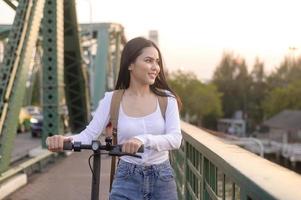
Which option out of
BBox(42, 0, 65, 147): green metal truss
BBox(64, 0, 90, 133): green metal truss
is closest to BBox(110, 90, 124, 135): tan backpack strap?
BBox(42, 0, 65, 147): green metal truss

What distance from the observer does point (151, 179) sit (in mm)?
3375

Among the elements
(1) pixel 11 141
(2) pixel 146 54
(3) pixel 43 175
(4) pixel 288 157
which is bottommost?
(4) pixel 288 157

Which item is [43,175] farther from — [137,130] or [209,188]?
[137,130]

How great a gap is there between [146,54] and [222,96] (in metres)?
98.4

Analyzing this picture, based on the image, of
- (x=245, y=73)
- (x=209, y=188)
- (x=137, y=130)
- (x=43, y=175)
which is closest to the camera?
(x=137, y=130)

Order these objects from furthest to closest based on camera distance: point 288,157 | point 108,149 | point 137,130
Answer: point 288,157
point 137,130
point 108,149

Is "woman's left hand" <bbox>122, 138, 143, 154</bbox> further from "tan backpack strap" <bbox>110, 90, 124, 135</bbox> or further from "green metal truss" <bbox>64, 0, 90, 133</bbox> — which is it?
"green metal truss" <bbox>64, 0, 90, 133</bbox>

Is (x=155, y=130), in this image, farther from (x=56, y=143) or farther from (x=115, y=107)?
(x=56, y=143)

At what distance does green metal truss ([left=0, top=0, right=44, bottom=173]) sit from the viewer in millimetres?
9602

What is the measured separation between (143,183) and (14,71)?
6.68 m

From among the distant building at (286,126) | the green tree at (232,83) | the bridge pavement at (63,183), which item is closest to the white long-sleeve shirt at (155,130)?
the bridge pavement at (63,183)

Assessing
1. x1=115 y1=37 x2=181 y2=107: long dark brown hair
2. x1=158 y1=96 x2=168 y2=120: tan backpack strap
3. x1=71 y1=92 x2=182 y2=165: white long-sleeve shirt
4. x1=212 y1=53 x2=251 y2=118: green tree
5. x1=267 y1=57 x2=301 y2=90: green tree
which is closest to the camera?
x1=71 y1=92 x2=182 y2=165: white long-sleeve shirt

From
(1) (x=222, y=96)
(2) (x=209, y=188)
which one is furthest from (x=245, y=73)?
(2) (x=209, y=188)

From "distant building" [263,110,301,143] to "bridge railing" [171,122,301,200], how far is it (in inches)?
2848
